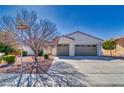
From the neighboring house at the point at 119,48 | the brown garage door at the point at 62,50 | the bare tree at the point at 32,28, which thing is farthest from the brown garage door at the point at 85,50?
the bare tree at the point at 32,28

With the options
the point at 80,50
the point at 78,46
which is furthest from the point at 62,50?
the point at 80,50

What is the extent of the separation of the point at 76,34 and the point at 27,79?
58.8 ft

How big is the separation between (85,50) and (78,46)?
1150 millimetres

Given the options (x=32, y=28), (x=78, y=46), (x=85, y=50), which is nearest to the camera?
(x=32, y=28)

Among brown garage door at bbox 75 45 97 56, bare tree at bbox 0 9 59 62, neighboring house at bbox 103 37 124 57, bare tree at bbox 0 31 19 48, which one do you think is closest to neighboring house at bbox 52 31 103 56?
brown garage door at bbox 75 45 97 56

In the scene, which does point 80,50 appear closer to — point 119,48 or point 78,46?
point 78,46

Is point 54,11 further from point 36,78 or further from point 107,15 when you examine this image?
point 36,78

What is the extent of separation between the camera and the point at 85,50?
24344 mm

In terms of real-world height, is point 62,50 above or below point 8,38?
below

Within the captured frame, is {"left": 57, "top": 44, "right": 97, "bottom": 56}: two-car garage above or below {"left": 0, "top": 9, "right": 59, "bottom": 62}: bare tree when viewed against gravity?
below

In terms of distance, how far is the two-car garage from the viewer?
24.1 meters

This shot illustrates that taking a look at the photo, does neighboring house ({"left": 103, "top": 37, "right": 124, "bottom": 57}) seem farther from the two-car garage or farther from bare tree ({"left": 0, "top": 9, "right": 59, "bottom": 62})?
bare tree ({"left": 0, "top": 9, "right": 59, "bottom": 62})

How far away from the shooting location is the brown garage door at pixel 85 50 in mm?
24250
